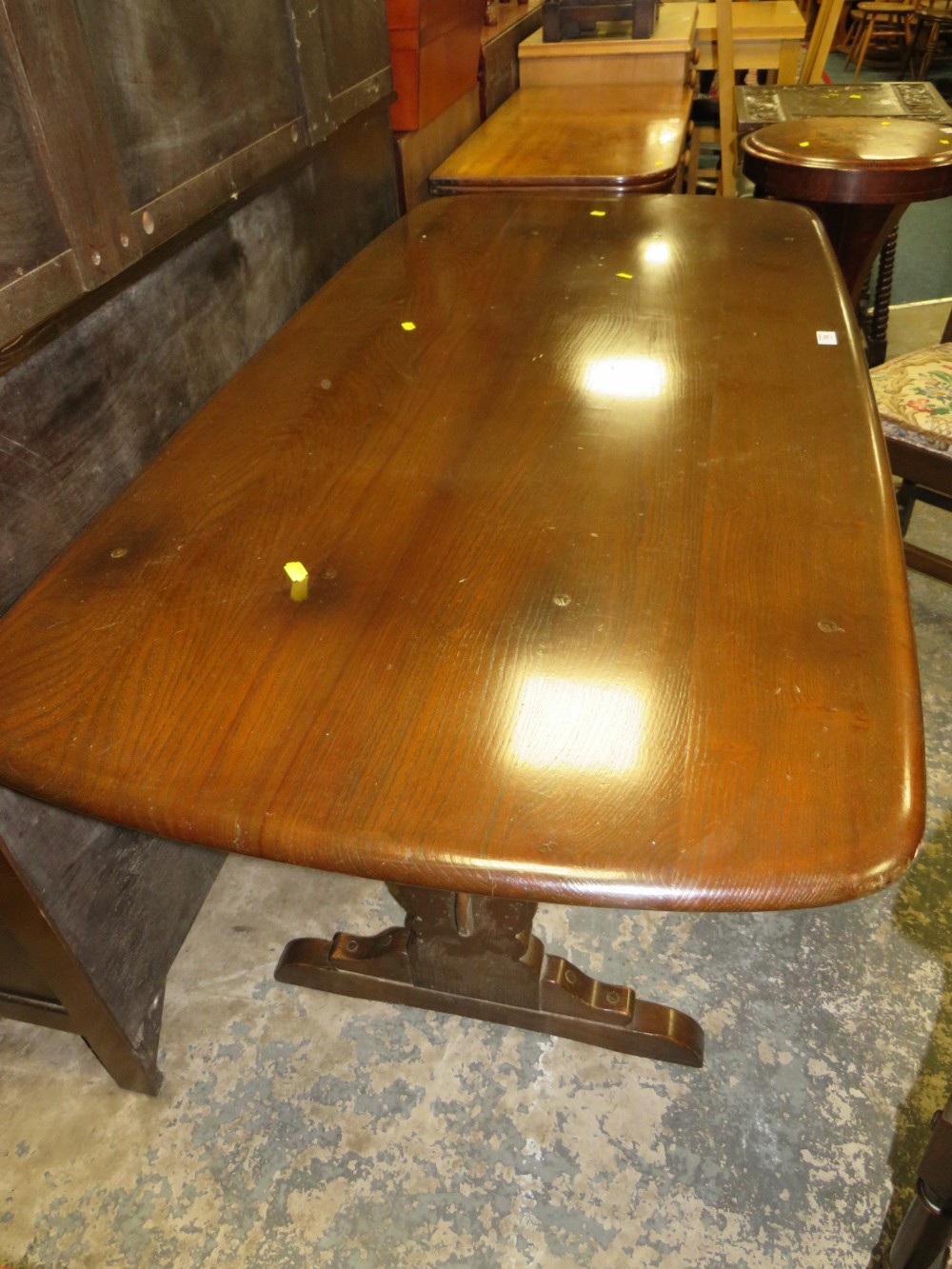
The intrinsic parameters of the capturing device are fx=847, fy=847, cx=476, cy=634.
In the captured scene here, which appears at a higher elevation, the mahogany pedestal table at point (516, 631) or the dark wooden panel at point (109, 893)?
the mahogany pedestal table at point (516, 631)

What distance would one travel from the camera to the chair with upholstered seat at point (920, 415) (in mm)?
1826

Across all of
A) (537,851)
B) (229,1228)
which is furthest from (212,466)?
(229,1228)

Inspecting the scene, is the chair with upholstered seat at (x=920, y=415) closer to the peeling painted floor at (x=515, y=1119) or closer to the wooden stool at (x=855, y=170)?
the wooden stool at (x=855, y=170)

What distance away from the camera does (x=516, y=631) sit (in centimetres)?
81

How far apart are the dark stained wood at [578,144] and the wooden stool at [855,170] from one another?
326 mm

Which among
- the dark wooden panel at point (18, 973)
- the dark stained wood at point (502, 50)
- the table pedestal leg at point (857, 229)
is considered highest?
the dark stained wood at point (502, 50)

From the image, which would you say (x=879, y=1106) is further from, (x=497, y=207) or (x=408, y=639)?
(x=497, y=207)

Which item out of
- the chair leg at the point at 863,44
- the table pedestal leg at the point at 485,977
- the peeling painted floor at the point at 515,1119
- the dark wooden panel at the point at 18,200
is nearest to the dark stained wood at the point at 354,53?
the dark wooden panel at the point at 18,200

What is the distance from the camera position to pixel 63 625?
0.85m

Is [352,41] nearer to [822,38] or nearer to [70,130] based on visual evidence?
[70,130]

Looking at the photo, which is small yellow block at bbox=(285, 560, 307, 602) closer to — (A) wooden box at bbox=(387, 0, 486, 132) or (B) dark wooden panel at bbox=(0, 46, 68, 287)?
(B) dark wooden panel at bbox=(0, 46, 68, 287)

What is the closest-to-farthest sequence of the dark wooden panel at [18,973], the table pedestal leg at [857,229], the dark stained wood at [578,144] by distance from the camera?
1. the dark wooden panel at [18,973]
2. the dark stained wood at [578,144]
3. the table pedestal leg at [857,229]

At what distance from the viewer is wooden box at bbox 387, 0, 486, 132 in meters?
1.96

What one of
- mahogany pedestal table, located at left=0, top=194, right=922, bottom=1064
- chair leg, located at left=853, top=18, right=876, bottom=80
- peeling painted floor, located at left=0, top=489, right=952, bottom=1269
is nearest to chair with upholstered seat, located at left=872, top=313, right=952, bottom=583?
mahogany pedestal table, located at left=0, top=194, right=922, bottom=1064
